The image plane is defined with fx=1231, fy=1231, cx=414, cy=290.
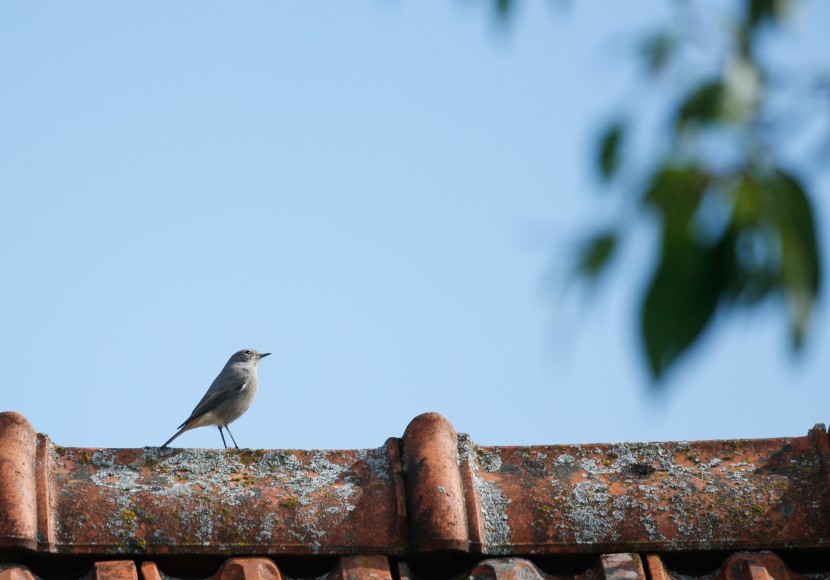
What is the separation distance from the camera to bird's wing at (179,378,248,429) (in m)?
11.0

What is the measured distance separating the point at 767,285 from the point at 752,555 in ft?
12.7

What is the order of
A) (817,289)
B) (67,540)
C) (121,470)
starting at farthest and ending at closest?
(121,470) < (67,540) < (817,289)

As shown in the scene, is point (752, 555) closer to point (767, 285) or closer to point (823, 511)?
point (823, 511)

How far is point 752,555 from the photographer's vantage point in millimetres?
5250

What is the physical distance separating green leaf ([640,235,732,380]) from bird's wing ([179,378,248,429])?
9.48 m

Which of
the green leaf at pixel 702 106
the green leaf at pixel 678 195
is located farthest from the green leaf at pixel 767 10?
the green leaf at pixel 678 195

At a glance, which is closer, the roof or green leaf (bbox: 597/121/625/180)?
green leaf (bbox: 597/121/625/180)

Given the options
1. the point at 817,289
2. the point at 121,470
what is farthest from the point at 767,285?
the point at 121,470

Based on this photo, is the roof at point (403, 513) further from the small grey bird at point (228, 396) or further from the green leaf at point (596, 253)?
the small grey bird at point (228, 396)

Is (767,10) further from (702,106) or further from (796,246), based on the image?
(796,246)

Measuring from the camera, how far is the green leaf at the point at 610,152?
180 cm

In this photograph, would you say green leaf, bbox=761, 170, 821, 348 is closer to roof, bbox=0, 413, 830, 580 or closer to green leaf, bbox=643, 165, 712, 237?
green leaf, bbox=643, 165, 712, 237

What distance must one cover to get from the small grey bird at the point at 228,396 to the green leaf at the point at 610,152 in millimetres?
9336

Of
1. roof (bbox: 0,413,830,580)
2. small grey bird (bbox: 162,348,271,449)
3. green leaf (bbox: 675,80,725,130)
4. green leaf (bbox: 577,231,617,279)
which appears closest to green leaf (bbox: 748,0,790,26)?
green leaf (bbox: 675,80,725,130)
